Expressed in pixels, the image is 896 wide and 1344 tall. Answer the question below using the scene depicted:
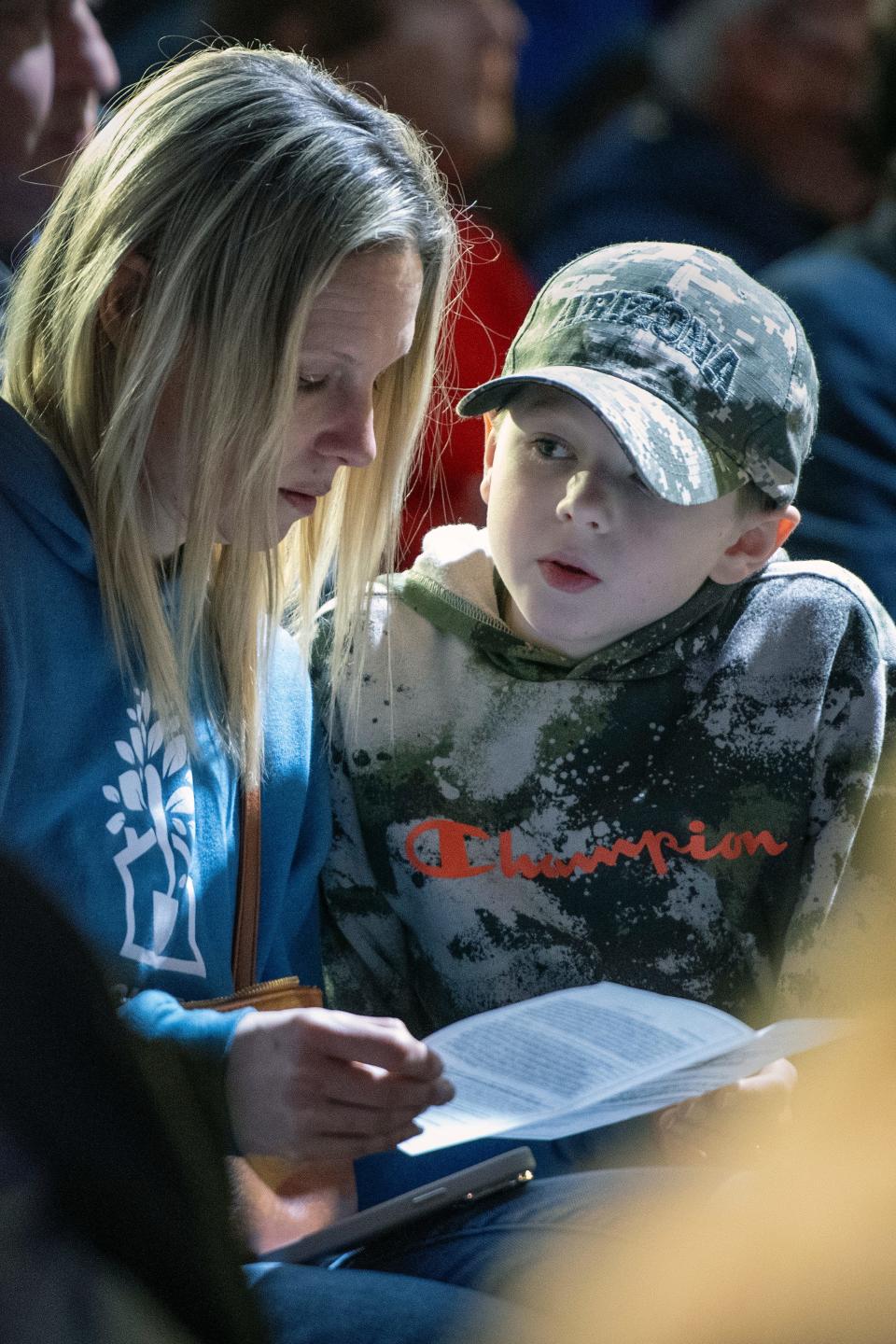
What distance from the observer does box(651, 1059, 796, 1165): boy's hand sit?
1.09 meters

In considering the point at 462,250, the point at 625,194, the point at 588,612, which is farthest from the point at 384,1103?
the point at 625,194

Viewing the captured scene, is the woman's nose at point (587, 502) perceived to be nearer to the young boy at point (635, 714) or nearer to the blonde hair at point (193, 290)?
the young boy at point (635, 714)

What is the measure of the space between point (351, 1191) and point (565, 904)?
290 mm

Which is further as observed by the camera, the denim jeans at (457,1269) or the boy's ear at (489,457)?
the boy's ear at (489,457)

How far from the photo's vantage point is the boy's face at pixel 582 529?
1154mm

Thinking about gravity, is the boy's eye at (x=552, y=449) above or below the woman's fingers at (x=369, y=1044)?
above

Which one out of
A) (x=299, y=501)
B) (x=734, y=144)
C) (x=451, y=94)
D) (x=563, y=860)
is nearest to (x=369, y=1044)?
(x=563, y=860)

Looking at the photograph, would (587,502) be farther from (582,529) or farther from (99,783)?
(99,783)

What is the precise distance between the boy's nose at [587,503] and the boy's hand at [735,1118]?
1.47 ft

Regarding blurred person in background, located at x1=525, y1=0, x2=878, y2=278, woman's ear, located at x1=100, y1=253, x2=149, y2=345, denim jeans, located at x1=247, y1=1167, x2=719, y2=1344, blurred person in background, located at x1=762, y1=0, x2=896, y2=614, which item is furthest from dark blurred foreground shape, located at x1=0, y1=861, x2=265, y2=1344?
blurred person in background, located at x1=525, y1=0, x2=878, y2=278

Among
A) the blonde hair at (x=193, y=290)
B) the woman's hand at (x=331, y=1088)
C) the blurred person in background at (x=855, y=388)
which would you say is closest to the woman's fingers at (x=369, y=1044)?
the woman's hand at (x=331, y=1088)

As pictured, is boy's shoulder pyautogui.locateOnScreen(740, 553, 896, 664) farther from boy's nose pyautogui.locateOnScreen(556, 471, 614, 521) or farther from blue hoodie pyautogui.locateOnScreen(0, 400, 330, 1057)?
blue hoodie pyautogui.locateOnScreen(0, 400, 330, 1057)

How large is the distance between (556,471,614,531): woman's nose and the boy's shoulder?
19cm

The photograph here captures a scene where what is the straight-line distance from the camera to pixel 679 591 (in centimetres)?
121
